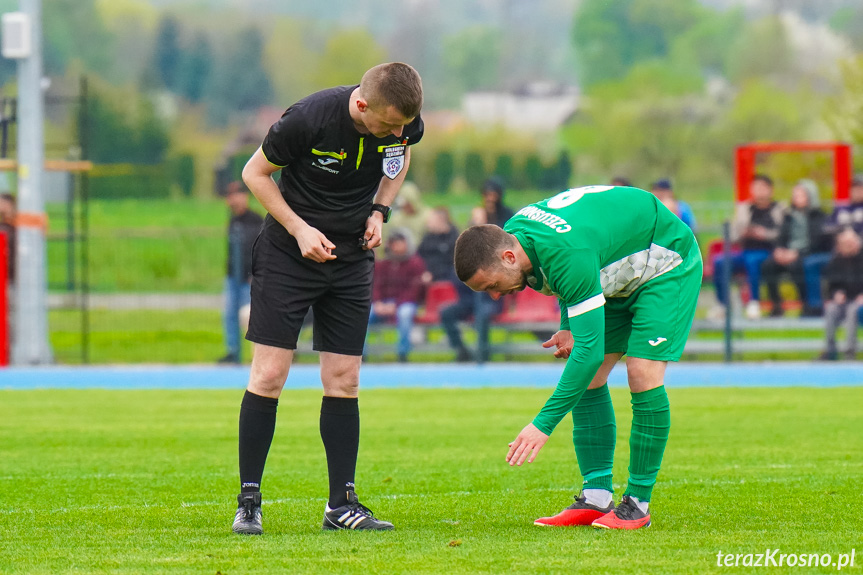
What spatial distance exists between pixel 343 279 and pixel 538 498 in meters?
1.66

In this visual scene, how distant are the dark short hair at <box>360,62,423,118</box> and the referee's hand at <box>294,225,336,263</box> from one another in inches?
23.9

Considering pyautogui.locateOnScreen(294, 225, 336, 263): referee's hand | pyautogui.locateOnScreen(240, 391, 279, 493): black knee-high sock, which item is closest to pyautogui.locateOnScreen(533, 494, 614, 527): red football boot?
pyautogui.locateOnScreen(240, 391, 279, 493): black knee-high sock

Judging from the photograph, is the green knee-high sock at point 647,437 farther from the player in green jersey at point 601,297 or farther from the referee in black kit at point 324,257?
the referee in black kit at point 324,257

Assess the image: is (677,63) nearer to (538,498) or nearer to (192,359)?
(192,359)

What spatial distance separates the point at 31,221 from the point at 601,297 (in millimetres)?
12637

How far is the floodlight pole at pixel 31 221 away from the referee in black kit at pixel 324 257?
1110 centimetres

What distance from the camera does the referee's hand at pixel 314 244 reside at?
17.3ft

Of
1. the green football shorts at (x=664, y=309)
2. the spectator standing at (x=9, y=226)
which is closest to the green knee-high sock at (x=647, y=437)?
the green football shorts at (x=664, y=309)

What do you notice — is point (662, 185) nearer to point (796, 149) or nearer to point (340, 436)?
point (796, 149)


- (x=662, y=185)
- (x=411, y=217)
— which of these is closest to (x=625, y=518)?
(x=662, y=185)

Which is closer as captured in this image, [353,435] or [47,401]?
[353,435]

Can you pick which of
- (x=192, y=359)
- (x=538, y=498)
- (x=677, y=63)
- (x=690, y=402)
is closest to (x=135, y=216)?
(x=192, y=359)

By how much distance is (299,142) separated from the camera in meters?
5.31

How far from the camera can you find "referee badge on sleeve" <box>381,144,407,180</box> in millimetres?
5469
